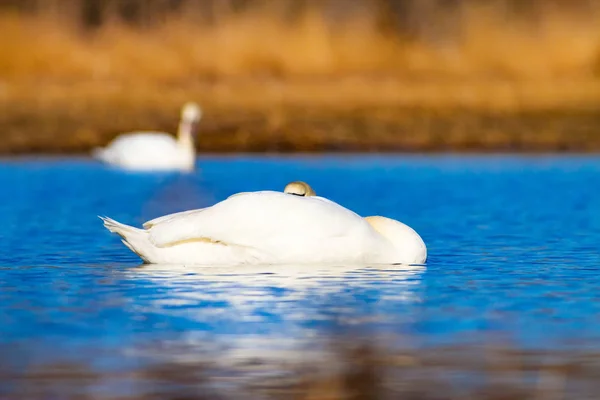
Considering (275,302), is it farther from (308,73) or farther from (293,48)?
(293,48)

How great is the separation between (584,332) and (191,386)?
2.17 meters

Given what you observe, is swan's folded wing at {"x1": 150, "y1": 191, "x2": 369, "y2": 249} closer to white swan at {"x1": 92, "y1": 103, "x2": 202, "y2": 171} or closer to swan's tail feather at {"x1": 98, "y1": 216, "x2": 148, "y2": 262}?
swan's tail feather at {"x1": 98, "y1": 216, "x2": 148, "y2": 262}

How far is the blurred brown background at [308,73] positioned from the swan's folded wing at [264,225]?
1805 cm

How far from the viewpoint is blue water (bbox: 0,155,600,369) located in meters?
7.56

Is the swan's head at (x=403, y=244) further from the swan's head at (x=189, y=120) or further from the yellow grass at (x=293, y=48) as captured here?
the yellow grass at (x=293, y=48)

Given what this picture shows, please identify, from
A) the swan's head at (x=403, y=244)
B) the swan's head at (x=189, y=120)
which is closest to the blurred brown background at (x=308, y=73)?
the swan's head at (x=189, y=120)

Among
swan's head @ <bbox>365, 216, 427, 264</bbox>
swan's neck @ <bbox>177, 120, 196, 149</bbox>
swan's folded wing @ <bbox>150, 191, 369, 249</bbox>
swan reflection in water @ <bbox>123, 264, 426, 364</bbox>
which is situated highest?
swan's neck @ <bbox>177, 120, 196, 149</bbox>

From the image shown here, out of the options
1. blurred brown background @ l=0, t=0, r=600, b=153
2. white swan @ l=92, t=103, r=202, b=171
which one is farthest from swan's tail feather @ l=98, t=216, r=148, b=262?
blurred brown background @ l=0, t=0, r=600, b=153

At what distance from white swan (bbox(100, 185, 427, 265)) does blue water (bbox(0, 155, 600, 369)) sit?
0.10 metres

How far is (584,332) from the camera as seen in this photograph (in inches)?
300

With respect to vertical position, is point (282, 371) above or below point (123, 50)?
below

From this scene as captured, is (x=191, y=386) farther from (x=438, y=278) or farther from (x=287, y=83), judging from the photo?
(x=287, y=83)

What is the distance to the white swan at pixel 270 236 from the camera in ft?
33.1

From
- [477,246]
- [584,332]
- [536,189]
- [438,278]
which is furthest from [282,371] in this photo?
[536,189]
